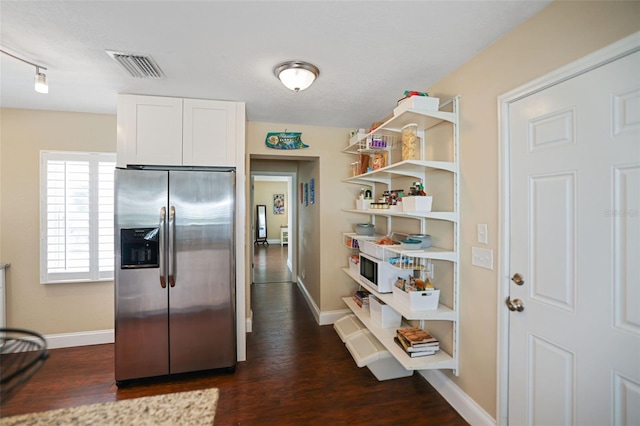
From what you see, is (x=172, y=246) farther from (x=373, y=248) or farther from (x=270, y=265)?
(x=270, y=265)

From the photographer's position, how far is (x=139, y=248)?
2.29 meters

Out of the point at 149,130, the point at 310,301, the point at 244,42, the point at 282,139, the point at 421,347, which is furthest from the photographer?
the point at 310,301

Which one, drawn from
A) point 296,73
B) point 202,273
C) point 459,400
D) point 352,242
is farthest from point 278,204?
point 459,400

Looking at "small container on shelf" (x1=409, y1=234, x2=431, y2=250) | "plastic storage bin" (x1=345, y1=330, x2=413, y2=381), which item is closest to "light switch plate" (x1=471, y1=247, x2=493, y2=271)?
"small container on shelf" (x1=409, y1=234, x2=431, y2=250)

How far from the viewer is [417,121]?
219cm

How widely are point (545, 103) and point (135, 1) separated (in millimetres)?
2151

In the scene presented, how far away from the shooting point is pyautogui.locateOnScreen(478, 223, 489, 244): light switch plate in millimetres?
1785

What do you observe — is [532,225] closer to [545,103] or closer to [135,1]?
[545,103]

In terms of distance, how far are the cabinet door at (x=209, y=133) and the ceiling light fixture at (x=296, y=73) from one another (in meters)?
0.82

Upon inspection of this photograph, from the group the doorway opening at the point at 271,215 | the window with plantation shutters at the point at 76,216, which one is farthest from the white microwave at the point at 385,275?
the doorway opening at the point at 271,215

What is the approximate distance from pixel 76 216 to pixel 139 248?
1252 mm

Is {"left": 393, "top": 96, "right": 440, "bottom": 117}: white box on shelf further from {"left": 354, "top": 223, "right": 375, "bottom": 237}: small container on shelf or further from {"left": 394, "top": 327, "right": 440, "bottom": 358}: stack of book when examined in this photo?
{"left": 394, "top": 327, "right": 440, "bottom": 358}: stack of book

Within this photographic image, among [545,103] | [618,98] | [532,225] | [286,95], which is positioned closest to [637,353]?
[532,225]

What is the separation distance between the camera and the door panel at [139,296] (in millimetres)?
2264
